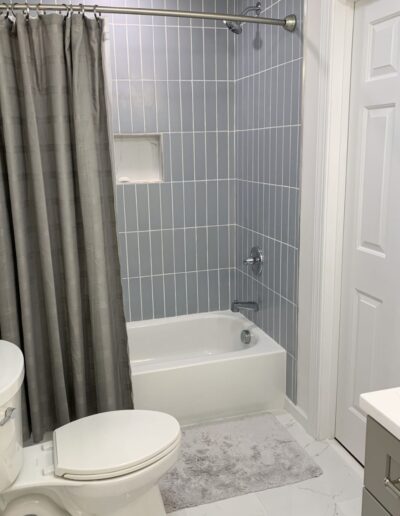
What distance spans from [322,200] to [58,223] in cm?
117

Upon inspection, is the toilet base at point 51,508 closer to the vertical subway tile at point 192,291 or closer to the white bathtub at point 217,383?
the white bathtub at point 217,383

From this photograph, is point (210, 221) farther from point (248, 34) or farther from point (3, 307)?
point (3, 307)

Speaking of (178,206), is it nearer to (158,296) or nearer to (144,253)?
(144,253)

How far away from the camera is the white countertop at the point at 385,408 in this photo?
1066 millimetres

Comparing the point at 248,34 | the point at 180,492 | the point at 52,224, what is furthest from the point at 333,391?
the point at 248,34

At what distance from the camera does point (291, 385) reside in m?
2.59

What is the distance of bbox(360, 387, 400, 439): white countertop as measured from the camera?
42.0 inches

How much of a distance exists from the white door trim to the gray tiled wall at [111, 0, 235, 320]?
2.97 feet

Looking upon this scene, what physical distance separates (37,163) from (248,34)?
147cm

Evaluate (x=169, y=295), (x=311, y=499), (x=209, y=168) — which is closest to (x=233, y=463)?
(x=311, y=499)

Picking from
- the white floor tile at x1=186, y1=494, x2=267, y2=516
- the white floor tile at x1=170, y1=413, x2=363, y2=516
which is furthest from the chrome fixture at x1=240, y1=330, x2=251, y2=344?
the white floor tile at x1=186, y1=494, x2=267, y2=516

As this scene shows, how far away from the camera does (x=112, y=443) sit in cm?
175

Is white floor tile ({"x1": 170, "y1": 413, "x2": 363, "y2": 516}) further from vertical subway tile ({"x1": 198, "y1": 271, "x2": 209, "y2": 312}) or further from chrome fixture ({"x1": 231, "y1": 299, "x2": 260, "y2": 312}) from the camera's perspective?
vertical subway tile ({"x1": 198, "y1": 271, "x2": 209, "y2": 312})

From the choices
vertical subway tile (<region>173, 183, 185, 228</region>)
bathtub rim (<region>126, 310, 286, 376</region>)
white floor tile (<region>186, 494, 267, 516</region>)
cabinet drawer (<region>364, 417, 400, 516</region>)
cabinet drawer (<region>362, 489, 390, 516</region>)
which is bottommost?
white floor tile (<region>186, 494, 267, 516</region>)
